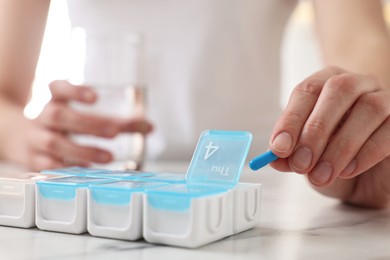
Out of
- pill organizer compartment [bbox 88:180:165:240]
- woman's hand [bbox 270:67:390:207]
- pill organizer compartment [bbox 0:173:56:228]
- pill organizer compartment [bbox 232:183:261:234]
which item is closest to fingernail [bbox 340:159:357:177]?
woman's hand [bbox 270:67:390:207]

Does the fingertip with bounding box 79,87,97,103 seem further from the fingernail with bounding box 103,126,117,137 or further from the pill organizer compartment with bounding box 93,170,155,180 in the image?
the pill organizer compartment with bounding box 93,170,155,180

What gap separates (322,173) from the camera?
57 cm

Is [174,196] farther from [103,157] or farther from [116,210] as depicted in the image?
[103,157]

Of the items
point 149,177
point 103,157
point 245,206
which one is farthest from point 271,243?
point 103,157

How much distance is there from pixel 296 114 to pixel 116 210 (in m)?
0.22

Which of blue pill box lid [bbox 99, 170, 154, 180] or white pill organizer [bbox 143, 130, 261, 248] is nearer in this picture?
white pill organizer [bbox 143, 130, 261, 248]

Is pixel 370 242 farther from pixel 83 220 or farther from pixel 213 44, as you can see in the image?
pixel 213 44

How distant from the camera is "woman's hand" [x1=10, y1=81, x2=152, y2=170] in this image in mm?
949

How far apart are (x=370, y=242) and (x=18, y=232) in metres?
0.33

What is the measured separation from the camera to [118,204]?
1.60ft

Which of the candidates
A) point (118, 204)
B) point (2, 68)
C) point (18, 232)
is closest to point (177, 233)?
point (118, 204)

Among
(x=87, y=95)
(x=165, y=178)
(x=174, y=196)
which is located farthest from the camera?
(x=87, y=95)

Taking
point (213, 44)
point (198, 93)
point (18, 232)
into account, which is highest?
point (213, 44)

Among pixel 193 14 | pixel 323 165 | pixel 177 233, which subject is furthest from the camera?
pixel 193 14
